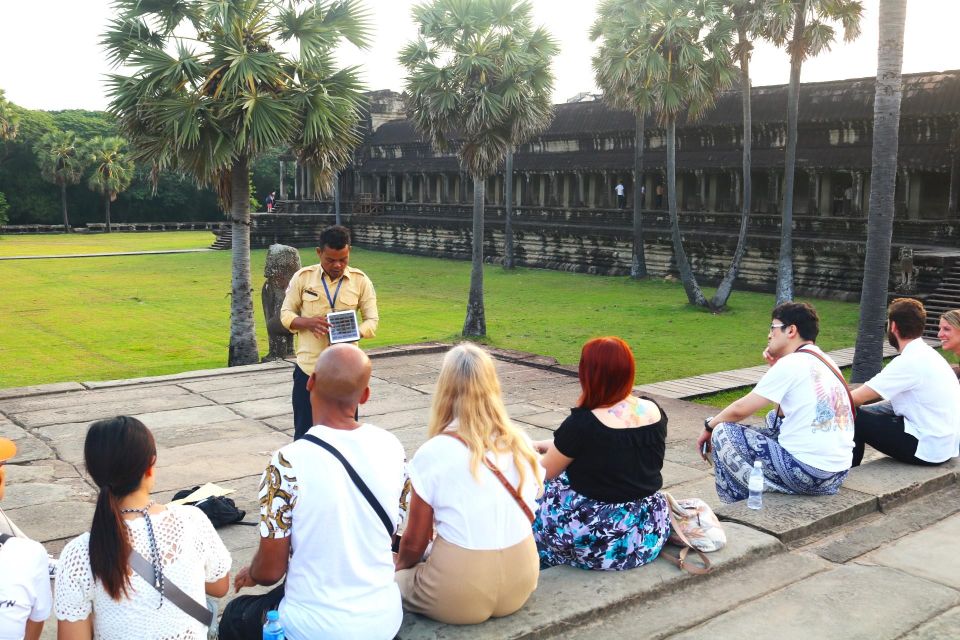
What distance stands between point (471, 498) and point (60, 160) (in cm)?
6439

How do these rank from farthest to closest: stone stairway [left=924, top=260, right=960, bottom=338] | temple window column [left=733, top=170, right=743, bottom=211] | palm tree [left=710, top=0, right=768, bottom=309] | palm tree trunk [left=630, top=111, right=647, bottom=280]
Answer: temple window column [left=733, top=170, right=743, bottom=211] < palm tree trunk [left=630, top=111, right=647, bottom=280] < palm tree [left=710, top=0, right=768, bottom=309] < stone stairway [left=924, top=260, right=960, bottom=338]

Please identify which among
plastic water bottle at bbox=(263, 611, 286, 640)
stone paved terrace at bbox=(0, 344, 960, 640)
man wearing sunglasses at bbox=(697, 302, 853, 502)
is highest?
man wearing sunglasses at bbox=(697, 302, 853, 502)

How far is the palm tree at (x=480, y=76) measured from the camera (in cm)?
1563

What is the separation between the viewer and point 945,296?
17516 millimetres

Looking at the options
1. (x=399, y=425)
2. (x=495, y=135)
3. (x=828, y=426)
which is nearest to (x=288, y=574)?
(x=828, y=426)

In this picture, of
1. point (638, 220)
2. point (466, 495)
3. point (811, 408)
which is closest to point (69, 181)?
point (638, 220)

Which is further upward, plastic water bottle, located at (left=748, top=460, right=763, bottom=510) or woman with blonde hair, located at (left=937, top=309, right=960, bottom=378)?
woman with blonde hair, located at (left=937, top=309, right=960, bottom=378)

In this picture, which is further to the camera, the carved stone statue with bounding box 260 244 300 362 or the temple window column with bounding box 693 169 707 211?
the temple window column with bounding box 693 169 707 211

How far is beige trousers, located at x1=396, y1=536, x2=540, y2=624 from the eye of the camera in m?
3.65

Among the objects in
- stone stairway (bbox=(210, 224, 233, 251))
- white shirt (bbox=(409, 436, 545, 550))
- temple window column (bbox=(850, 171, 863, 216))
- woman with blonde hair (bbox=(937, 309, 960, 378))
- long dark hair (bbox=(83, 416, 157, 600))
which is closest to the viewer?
long dark hair (bbox=(83, 416, 157, 600))

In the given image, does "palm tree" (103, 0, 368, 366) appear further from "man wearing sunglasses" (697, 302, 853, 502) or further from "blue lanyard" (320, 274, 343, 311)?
"man wearing sunglasses" (697, 302, 853, 502)

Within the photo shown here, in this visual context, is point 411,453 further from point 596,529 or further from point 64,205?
point 64,205

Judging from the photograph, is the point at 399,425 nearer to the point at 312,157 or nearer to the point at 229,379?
the point at 229,379

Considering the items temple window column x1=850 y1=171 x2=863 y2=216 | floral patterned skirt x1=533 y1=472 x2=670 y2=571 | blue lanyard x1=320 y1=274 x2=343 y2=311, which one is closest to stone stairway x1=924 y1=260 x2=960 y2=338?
temple window column x1=850 y1=171 x2=863 y2=216
